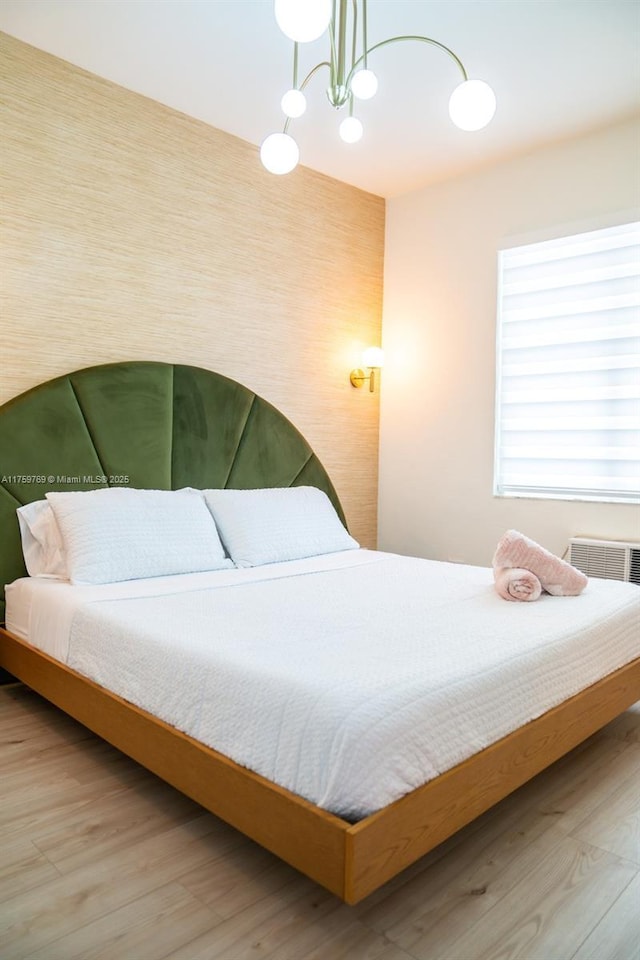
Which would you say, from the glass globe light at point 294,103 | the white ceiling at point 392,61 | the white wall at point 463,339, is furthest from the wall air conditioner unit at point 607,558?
the glass globe light at point 294,103

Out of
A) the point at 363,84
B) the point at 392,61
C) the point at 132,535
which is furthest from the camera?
the point at 392,61

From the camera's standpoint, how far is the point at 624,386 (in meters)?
3.63

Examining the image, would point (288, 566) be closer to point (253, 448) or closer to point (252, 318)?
point (253, 448)

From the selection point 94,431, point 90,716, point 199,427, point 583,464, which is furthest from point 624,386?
point 90,716

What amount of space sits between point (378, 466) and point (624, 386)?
1.72 meters

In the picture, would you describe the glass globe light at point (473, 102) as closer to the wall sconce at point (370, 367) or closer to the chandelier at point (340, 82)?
the chandelier at point (340, 82)

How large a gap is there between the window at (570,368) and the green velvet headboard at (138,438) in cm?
131

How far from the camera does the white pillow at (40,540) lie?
9.32ft

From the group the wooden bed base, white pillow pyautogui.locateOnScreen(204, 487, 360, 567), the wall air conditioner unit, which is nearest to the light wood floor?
the wooden bed base

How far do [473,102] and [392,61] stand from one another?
125 centimetres

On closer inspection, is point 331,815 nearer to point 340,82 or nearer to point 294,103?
point 340,82

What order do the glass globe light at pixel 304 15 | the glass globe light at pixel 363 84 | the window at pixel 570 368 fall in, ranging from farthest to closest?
1. the window at pixel 570 368
2. the glass globe light at pixel 363 84
3. the glass globe light at pixel 304 15

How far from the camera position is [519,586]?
98.0 inches

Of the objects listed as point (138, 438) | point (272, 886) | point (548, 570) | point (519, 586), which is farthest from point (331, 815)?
point (138, 438)
